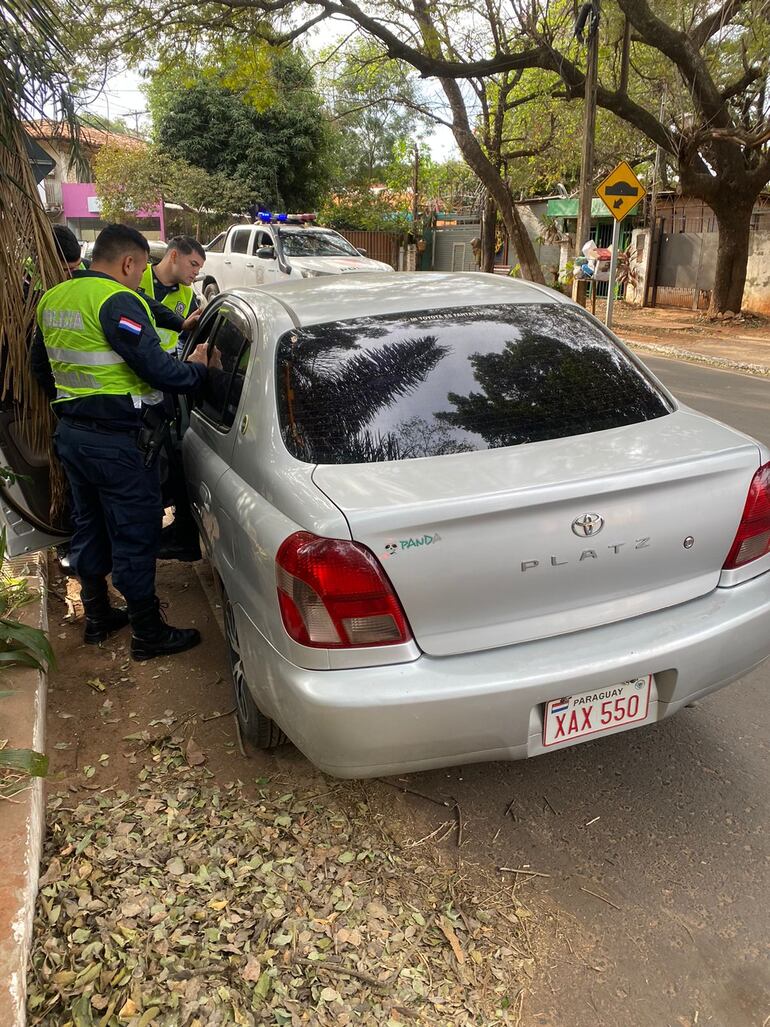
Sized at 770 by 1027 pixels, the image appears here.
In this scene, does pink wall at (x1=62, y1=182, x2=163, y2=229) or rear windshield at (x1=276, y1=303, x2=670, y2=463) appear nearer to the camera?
rear windshield at (x1=276, y1=303, x2=670, y2=463)

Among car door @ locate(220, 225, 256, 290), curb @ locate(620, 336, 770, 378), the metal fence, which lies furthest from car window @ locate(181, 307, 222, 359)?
the metal fence

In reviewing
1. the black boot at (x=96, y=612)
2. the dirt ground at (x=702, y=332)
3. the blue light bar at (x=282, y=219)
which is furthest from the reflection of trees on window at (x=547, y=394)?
the blue light bar at (x=282, y=219)

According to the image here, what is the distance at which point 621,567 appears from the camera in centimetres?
231

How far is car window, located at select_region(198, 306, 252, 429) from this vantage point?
3.06 metres

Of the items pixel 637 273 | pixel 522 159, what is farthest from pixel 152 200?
pixel 637 273

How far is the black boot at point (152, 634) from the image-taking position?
365 centimetres

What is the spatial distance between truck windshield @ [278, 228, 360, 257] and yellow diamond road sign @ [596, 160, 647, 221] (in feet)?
15.2

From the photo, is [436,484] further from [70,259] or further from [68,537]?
[70,259]

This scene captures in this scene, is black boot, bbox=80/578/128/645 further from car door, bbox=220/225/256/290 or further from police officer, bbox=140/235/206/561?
car door, bbox=220/225/256/290

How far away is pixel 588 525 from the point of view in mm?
2236

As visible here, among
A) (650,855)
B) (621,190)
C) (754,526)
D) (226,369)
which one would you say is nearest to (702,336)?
(621,190)

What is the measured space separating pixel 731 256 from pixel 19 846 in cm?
1897

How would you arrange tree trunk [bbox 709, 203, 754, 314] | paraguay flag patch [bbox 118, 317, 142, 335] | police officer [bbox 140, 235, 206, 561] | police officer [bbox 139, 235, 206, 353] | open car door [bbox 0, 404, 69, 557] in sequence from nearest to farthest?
1. paraguay flag patch [bbox 118, 317, 142, 335]
2. open car door [bbox 0, 404, 69, 557]
3. police officer [bbox 140, 235, 206, 561]
4. police officer [bbox 139, 235, 206, 353]
5. tree trunk [bbox 709, 203, 754, 314]

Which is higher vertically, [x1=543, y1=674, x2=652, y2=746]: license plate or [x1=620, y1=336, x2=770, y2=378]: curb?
[x1=543, y1=674, x2=652, y2=746]: license plate
